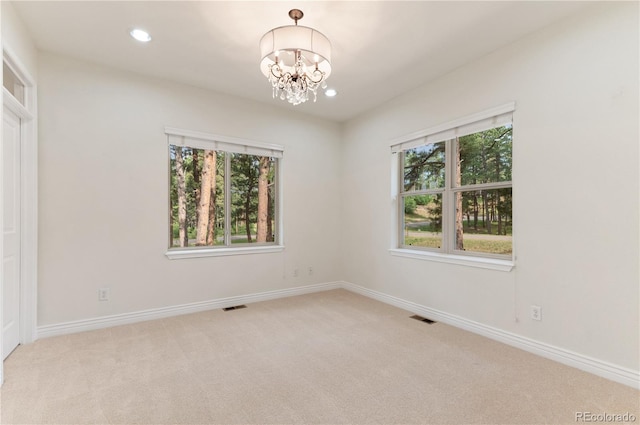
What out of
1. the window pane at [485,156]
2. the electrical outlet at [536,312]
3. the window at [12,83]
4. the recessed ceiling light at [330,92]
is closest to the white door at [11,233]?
the window at [12,83]

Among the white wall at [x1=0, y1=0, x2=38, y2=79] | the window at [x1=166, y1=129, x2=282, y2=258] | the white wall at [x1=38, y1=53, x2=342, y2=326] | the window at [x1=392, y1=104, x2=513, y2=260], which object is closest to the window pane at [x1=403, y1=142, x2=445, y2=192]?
the window at [x1=392, y1=104, x2=513, y2=260]

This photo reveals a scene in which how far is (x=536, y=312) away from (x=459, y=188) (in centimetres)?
140

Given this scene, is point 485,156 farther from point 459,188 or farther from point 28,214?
point 28,214

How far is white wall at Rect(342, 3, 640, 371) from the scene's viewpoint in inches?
85.5

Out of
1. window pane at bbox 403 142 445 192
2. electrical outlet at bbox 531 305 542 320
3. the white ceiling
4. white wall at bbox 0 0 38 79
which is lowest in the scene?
electrical outlet at bbox 531 305 542 320

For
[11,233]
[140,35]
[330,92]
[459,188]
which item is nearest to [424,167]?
[459,188]

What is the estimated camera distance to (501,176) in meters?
3.06

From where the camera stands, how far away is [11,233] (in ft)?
8.47

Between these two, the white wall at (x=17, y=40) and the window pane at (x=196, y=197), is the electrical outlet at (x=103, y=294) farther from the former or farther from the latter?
the white wall at (x=17, y=40)

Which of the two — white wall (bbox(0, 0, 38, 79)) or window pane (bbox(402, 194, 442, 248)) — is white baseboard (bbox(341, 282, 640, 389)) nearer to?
window pane (bbox(402, 194, 442, 248))

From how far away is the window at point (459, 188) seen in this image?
304cm

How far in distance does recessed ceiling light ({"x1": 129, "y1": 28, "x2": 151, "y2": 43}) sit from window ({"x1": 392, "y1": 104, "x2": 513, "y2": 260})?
2871 mm

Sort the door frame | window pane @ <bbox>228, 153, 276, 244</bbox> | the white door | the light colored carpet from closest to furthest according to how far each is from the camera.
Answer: the light colored carpet
the white door
the door frame
window pane @ <bbox>228, 153, 276, 244</bbox>

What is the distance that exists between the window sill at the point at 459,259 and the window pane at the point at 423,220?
16 centimetres
